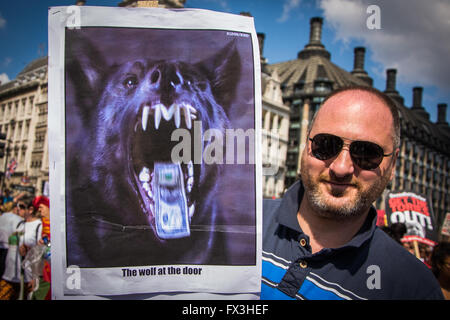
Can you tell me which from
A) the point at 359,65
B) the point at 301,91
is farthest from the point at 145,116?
the point at 359,65

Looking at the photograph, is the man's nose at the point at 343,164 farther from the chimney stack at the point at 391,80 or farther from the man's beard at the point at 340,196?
the chimney stack at the point at 391,80

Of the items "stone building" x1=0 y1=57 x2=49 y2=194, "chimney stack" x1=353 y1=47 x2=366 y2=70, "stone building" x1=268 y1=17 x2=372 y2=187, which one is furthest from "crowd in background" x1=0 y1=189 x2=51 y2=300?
"chimney stack" x1=353 y1=47 x2=366 y2=70

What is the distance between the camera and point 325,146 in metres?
1.74

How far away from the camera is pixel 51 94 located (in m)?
1.57

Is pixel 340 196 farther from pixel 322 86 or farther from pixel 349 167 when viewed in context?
pixel 322 86

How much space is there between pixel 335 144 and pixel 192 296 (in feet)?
2.86

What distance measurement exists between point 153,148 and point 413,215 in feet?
22.0

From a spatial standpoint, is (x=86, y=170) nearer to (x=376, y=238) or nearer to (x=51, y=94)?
(x=51, y=94)

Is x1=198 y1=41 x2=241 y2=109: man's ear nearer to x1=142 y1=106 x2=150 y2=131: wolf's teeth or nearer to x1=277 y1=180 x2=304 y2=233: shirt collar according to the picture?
x1=142 y1=106 x2=150 y2=131: wolf's teeth

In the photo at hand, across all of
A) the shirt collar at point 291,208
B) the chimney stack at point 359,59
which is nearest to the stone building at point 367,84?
the chimney stack at point 359,59

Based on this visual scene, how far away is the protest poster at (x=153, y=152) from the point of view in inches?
61.8

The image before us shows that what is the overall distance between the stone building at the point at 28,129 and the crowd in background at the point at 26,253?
27.7 metres

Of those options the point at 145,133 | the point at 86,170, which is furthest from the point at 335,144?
the point at 86,170

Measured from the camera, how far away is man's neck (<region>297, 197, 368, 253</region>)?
5.78ft
